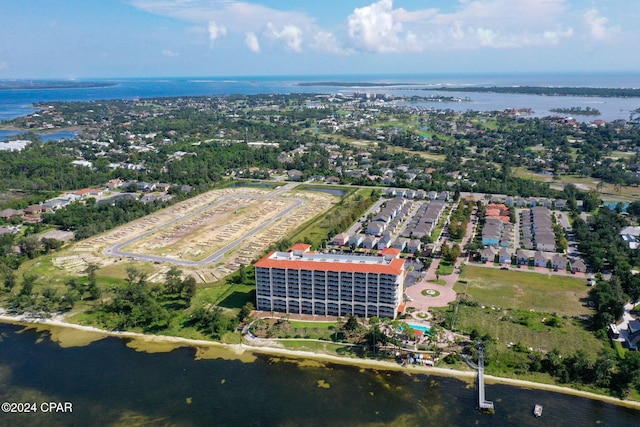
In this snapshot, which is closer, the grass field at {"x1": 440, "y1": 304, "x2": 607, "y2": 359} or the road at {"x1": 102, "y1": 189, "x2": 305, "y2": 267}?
the grass field at {"x1": 440, "y1": 304, "x2": 607, "y2": 359}

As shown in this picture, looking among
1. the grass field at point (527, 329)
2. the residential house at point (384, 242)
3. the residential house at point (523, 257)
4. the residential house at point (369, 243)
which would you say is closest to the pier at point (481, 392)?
the grass field at point (527, 329)

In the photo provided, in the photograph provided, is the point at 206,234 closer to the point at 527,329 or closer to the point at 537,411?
the point at 527,329

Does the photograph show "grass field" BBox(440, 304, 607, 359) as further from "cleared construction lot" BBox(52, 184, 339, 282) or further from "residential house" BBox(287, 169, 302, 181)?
"residential house" BBox(287, 169, 302, 181)

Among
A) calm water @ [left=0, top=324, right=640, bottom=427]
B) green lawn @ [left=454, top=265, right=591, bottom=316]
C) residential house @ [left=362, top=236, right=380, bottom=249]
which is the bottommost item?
calm water @ [left=0, top=324, right=640, bottom=427]

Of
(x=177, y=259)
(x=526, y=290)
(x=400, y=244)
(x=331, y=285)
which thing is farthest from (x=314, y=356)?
A: (x=177, y=259)

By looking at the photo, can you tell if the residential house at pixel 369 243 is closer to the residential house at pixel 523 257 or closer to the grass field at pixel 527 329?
the residential house at pixel 523 257

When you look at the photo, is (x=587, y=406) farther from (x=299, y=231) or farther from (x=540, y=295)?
(x=299, y=231)

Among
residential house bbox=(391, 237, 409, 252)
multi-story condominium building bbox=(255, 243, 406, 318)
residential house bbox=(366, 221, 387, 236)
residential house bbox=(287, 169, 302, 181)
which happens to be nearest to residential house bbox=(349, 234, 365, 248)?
residential house bbox=(391, 237, 409, 252)
